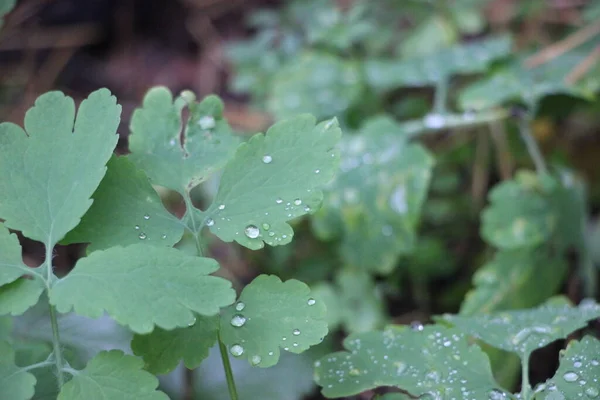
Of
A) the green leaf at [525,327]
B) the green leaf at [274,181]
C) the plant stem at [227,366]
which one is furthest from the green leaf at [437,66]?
the plant stem at [227,366]

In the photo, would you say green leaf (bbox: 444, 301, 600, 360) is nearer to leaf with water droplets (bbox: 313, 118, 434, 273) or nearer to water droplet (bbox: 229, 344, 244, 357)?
water droplet (bbox: 229, 344, 244, 357)

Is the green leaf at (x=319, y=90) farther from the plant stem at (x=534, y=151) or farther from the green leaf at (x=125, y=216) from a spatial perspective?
the green leaf at (x=125, y=216)

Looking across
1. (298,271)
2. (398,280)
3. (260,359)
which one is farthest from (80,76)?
(260,359)

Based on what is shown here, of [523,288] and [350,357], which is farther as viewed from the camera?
[523,288]

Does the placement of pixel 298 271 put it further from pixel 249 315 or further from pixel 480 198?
pixel 249 315

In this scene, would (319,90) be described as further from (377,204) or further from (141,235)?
(141,235)

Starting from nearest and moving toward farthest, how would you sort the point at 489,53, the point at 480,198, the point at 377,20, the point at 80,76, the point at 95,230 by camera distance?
the point at 95,230 < the point at 489,53 < the point at 480,198 < the point at 377,20 < the point at 80,76
